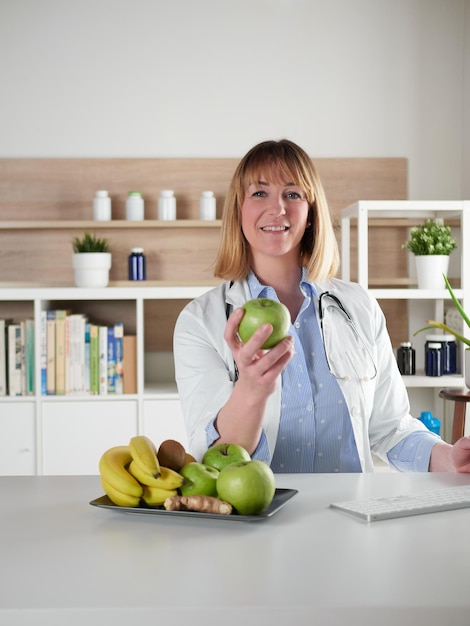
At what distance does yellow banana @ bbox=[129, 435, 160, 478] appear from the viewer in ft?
4.14

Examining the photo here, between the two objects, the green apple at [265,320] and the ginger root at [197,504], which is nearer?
the ginger root at [197,504]

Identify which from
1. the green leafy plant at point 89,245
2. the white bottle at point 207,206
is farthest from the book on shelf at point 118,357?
the white bottle at point 207,206

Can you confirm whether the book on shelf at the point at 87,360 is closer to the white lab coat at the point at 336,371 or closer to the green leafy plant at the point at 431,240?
the green leafy plant at the point at 431,240

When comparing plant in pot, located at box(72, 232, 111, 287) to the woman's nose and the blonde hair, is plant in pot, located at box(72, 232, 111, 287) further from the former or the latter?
the woman's nose

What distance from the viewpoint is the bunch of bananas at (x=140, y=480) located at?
4.13ft

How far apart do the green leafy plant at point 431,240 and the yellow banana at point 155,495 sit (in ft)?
7.84

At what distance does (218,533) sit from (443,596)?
0.36 m

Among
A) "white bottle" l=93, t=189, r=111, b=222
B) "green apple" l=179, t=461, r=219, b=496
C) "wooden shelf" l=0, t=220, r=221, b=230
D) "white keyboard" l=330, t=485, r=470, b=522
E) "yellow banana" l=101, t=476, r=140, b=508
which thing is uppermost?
"white bottle" l=93, t=189, r=111, b=222

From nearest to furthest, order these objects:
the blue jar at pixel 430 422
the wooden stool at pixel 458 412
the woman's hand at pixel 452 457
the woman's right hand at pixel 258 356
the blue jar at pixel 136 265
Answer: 1. the woman's right hand at pixel 258 356
2. the woman's hand at pixel 452 457
3. the wooden stool at pixel 458 412
4. the blue jar at pixel 430 422
5. the blue jar at pixel 136 265

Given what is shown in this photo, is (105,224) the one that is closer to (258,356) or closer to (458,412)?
(458,412)

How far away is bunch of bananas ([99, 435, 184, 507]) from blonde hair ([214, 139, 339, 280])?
2.71ft

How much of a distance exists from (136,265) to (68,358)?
517 millimetres

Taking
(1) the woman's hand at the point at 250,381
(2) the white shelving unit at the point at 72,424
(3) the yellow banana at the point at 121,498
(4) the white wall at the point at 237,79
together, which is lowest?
(2) the white shelving unit at the point at 72,424

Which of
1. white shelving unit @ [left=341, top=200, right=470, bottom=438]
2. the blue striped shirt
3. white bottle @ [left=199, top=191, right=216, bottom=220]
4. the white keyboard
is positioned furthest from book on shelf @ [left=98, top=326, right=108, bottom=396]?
the white keyboard
